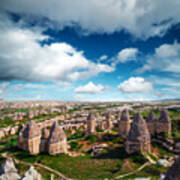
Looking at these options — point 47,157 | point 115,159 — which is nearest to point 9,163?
point 47,157

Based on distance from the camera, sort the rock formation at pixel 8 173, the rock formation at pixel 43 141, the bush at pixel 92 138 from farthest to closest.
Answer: the bush at pixel 92 138 < the rock formation at pixel 43 141 < the rock formation at pixel 8 173

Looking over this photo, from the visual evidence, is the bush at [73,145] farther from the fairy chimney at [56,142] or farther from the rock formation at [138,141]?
the rock formation at [138,141]

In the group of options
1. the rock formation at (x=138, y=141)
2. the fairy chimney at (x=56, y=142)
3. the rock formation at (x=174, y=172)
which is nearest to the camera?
the rock formation at (x=174, y=172)

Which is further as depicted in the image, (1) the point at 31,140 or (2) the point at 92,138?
(2) the point at 92,138

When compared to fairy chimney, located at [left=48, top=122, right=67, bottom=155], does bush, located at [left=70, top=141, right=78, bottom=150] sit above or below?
below

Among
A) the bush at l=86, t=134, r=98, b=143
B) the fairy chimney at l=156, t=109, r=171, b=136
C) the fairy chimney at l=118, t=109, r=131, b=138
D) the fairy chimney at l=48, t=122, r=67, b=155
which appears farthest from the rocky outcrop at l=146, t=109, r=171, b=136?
the fairy chimney at l=48, t=122, r=67, b=155

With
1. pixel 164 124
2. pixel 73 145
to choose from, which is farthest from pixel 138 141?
pixel 73 145

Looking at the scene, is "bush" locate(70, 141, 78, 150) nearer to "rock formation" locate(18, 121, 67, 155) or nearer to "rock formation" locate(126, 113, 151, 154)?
"rock formation" locate(18, 121, 67, 155)

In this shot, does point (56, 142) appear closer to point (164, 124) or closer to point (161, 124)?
point (161, 124)

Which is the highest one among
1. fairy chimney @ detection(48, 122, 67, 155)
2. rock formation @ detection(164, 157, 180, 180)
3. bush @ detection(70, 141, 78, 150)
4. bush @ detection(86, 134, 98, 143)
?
rock formation @ detection(164, 157, 180, 180)

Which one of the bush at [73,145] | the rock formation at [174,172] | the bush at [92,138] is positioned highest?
the rock formation at [174,172]

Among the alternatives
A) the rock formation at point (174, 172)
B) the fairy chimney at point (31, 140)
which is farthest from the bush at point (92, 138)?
the rock formation at point (174, 172)

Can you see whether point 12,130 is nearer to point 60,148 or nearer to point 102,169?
point 60,148

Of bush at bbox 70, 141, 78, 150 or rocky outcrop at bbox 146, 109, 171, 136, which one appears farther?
bush at bbox 70, 141, 78, 150
